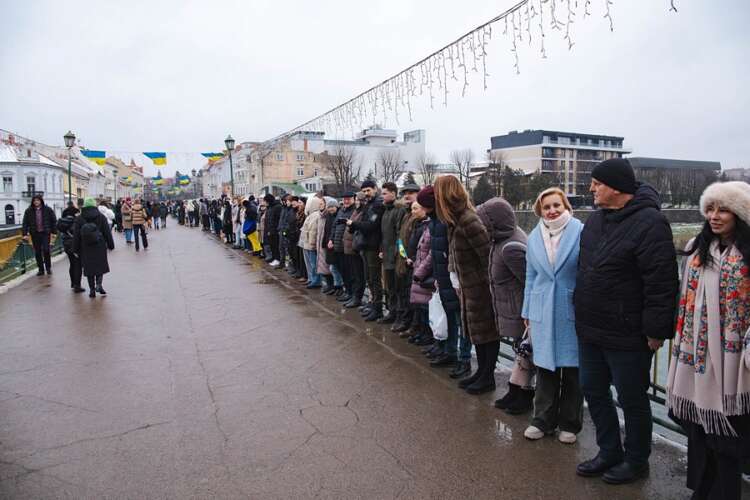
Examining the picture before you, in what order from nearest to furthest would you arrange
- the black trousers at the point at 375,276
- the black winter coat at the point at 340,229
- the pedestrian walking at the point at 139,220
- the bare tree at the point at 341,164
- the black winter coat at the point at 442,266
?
the black winter coat at the point at 442,266, the black trousers at the point at 375,276, the black winter coat at the point at 340,229, the pedestrian walking at the point at 139,220, the bare tree at the point at 341,164

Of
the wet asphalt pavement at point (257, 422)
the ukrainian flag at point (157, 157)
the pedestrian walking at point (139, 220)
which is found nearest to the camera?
the wet asphalt pavement at point (257, 422)

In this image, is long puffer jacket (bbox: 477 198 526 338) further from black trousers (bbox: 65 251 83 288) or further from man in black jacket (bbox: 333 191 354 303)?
black trousers (bbox: 65 251 83 288)

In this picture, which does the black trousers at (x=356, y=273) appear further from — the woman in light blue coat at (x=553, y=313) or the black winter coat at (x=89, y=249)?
the black winter coat at (x=89, y=249)

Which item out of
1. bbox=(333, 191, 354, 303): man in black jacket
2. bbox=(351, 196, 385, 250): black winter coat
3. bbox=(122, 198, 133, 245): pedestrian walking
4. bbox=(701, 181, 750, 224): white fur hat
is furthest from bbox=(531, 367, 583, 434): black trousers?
bbox=(122, 198, 133, 245): pedestrian walking

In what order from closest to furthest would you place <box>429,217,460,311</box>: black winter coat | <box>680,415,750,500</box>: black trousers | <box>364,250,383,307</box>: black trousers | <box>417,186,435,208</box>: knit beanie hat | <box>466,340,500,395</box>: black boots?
1. <box>680,415,750,500</box>: black trousers
2. <box>466,340,500,395</box>: black boots
3. <box>429,217,460,311</box>: black winter coat
4. <box>417,186,435,208</box>: knit beanie hat
5. <box>364,250,383,307</box>: black trousers

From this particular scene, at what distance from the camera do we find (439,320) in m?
5.49

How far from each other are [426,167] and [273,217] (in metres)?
73.0

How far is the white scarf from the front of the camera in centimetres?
371

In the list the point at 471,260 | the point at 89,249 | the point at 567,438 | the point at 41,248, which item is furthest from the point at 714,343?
the point at 41,248

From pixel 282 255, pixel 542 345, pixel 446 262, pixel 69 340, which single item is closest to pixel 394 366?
pixel 446 262

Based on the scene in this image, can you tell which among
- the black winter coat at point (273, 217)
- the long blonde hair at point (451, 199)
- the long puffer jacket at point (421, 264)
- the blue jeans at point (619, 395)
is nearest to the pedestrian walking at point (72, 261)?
the black winter coat at point (273, 217)

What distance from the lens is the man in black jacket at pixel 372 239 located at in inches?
299

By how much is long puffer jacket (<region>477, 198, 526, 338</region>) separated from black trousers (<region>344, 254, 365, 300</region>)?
13.9 feet

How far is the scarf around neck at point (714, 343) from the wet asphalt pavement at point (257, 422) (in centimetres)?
81
